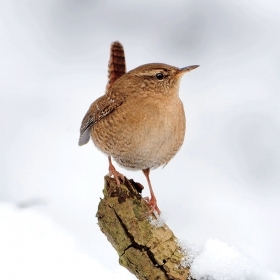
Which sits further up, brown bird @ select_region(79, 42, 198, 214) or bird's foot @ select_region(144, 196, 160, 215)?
brown bird @ select_region(79, 42, 198, 214)

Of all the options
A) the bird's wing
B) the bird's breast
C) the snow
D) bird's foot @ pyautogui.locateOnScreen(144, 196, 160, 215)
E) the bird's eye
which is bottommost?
the snow

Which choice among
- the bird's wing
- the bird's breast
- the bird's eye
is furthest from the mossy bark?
the bird's eye

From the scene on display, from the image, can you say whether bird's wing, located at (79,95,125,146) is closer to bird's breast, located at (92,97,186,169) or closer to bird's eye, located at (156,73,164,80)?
bird's breast, located at (92,97,186,169)

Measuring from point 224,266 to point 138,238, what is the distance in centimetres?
44

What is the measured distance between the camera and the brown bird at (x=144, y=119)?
328 centimetres

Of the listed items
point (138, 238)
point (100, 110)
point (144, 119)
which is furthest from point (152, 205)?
point (100, 110)

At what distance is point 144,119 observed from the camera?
10.7ft

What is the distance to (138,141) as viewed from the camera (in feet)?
10.8

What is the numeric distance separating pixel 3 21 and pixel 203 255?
492 centimetres

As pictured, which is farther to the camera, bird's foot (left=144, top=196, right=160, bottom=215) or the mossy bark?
bird's foot (left=144, top=196, right=160, bottom=215)

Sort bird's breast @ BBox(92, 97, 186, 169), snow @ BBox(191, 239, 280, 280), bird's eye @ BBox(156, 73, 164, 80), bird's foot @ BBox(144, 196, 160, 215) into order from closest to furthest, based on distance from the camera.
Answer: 1. snow @ BBox(191, 239, 280, 280)
2. bird's foot @ BBox(144, 196, 160, 215)
3. bird's breast @ BBox(92, 97, 186, 169)
4. bird's eye @ BBox(156, 73, 164, 80)

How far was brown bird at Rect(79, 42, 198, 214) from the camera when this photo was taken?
3.28 metres

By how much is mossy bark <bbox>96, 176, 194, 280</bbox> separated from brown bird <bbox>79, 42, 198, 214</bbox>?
120 mm

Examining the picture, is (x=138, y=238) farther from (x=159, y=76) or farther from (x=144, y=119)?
(x=159, y=76)
